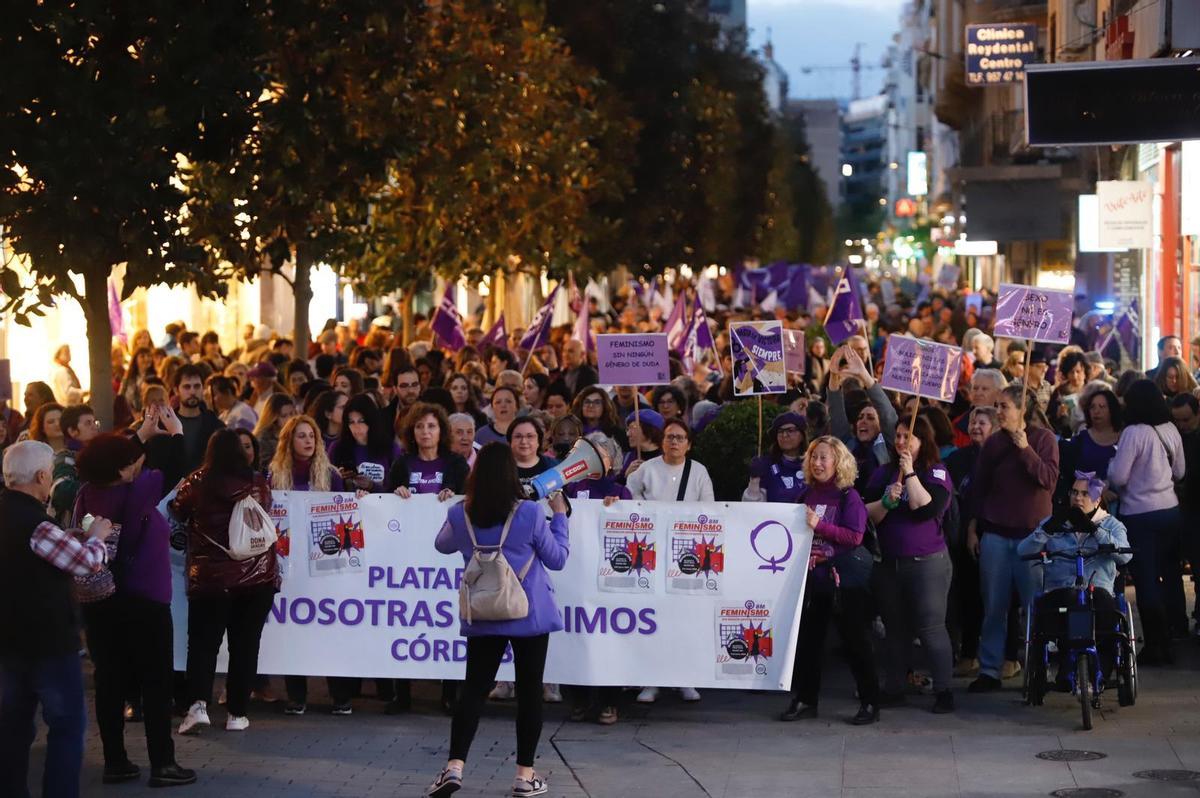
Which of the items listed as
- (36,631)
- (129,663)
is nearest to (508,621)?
(129,663)

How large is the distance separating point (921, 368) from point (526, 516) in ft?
15.1

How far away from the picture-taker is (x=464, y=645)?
11.0 meters

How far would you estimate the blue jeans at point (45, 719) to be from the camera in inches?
316

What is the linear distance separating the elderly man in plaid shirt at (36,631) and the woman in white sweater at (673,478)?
403 cm

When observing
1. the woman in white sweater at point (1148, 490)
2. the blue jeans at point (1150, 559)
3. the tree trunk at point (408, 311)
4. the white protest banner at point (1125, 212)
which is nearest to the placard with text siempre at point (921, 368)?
the woman in white sweater at point (1148, 490)

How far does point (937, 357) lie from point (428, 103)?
31.3ft

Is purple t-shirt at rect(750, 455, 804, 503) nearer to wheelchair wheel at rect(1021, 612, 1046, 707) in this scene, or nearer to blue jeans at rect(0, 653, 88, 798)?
wheelchair wheel at rect(1021, 612, 1046, 707)

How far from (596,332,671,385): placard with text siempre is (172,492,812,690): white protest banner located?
3.85m

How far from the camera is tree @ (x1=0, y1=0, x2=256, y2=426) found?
1342cm

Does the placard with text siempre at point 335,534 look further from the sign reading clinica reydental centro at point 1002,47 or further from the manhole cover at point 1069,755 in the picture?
the sign reading clinica reydental centro at point 1002,47

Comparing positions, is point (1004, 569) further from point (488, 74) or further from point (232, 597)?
point (488, 74)

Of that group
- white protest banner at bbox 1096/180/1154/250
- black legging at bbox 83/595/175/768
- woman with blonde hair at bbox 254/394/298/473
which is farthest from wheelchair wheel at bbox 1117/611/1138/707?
white protest banner at bbox 1096/180/1154/250

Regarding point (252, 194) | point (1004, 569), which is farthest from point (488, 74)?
point (1004, 569)

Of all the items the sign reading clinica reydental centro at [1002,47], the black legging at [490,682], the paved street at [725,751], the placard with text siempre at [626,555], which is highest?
the sign reading clinica reydental centro at [1002,47]
